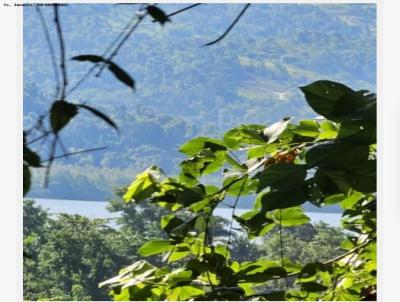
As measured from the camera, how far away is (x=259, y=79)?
101 inches

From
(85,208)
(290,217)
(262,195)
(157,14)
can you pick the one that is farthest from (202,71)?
(157,14)

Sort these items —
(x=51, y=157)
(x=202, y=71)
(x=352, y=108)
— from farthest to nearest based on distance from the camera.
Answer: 1. (x=202, y=71)
2. (x=352, y=108)
3. (x=51, y=157)

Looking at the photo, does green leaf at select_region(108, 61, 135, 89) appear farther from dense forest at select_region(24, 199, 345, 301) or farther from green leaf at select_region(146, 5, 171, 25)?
dense forest at select_region(24, 199, 345, 301)

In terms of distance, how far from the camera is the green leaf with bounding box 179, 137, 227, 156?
2.01 ft

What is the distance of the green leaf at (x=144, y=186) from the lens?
63 cm

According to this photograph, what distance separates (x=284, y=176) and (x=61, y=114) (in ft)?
0.83

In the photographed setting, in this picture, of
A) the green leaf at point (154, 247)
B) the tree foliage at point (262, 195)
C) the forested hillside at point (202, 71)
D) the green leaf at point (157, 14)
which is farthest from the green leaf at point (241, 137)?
the forested hillside at point (202, 71)

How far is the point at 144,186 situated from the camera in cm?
64

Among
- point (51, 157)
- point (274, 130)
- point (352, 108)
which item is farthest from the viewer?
point (274, 130)

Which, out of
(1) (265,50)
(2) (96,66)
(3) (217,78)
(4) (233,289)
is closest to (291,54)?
(1) (265,50)

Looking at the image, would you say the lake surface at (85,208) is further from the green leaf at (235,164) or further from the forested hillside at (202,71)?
the green leaf at (235,164)

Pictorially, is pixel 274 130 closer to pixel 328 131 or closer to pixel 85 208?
pixel 328 131

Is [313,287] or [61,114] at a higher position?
[61,114]
